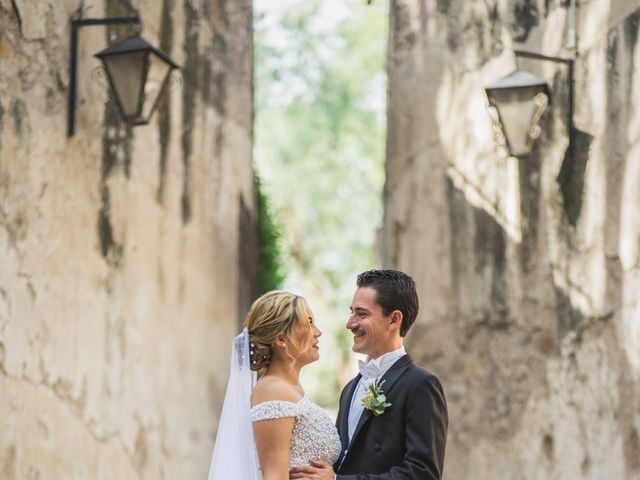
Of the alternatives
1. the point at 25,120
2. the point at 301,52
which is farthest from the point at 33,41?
the point at 301,52

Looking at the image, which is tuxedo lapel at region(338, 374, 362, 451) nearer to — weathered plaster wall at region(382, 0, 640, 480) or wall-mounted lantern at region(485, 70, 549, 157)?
weathered plaster wall at region(382, 0, 640, 480)

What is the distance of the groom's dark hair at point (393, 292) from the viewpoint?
4.34 meters

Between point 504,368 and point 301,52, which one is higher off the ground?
point 301,52

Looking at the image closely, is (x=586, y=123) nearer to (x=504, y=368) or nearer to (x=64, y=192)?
(x=504, y=368)

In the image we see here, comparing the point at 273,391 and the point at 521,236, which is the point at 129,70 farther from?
the point at 273,391

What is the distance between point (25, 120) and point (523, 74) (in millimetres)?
3176

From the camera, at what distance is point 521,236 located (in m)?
8.16

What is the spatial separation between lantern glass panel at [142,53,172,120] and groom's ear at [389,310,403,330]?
306 cm

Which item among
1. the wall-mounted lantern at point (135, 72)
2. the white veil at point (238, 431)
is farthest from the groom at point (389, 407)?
the wall-mounted lantern at point (135, 72)

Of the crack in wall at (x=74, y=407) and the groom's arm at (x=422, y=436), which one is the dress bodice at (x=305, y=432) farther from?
the crack in wall at (x=74, y=407)

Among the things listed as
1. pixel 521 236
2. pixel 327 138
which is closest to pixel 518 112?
pixel 521 236

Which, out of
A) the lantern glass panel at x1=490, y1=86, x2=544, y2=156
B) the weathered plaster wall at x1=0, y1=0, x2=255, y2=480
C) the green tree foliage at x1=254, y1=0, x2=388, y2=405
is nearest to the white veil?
the weathered plaster wall at x1=0, y1=0, x2=255, y2=480

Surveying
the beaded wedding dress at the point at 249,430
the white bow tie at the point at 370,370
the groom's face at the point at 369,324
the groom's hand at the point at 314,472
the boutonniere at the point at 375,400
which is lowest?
the groom's hand at the point at 314,472

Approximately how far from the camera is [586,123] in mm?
7754
